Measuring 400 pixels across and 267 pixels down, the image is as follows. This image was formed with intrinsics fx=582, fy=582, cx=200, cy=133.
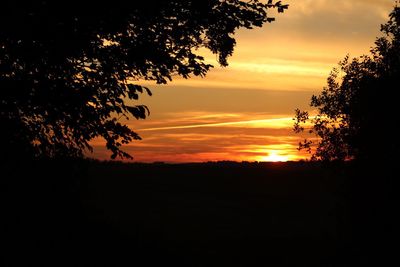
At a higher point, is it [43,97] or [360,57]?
[360,57]

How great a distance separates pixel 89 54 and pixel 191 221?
3035 centimetres

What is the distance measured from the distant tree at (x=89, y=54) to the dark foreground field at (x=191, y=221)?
178cm

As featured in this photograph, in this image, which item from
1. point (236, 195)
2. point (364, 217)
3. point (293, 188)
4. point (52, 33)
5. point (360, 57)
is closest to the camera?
point (52, 33)

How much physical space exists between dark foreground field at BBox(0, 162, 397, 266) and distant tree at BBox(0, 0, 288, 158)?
1783 millimetres

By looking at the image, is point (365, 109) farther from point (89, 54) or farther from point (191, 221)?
point (191, 221)

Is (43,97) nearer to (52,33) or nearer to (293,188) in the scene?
(52,33)

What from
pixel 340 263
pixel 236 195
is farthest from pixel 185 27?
pixel 236 195

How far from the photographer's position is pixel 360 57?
27156mm

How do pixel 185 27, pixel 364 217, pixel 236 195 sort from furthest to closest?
1. pixel 236 195
2. pixel 364 217
3. pixel 185 27

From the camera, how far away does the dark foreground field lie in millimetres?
19906

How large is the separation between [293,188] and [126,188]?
19256mm

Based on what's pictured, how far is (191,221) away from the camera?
150ft

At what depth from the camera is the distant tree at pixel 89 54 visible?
15562mm

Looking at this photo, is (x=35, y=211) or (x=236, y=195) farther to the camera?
(x=236, y=195)
